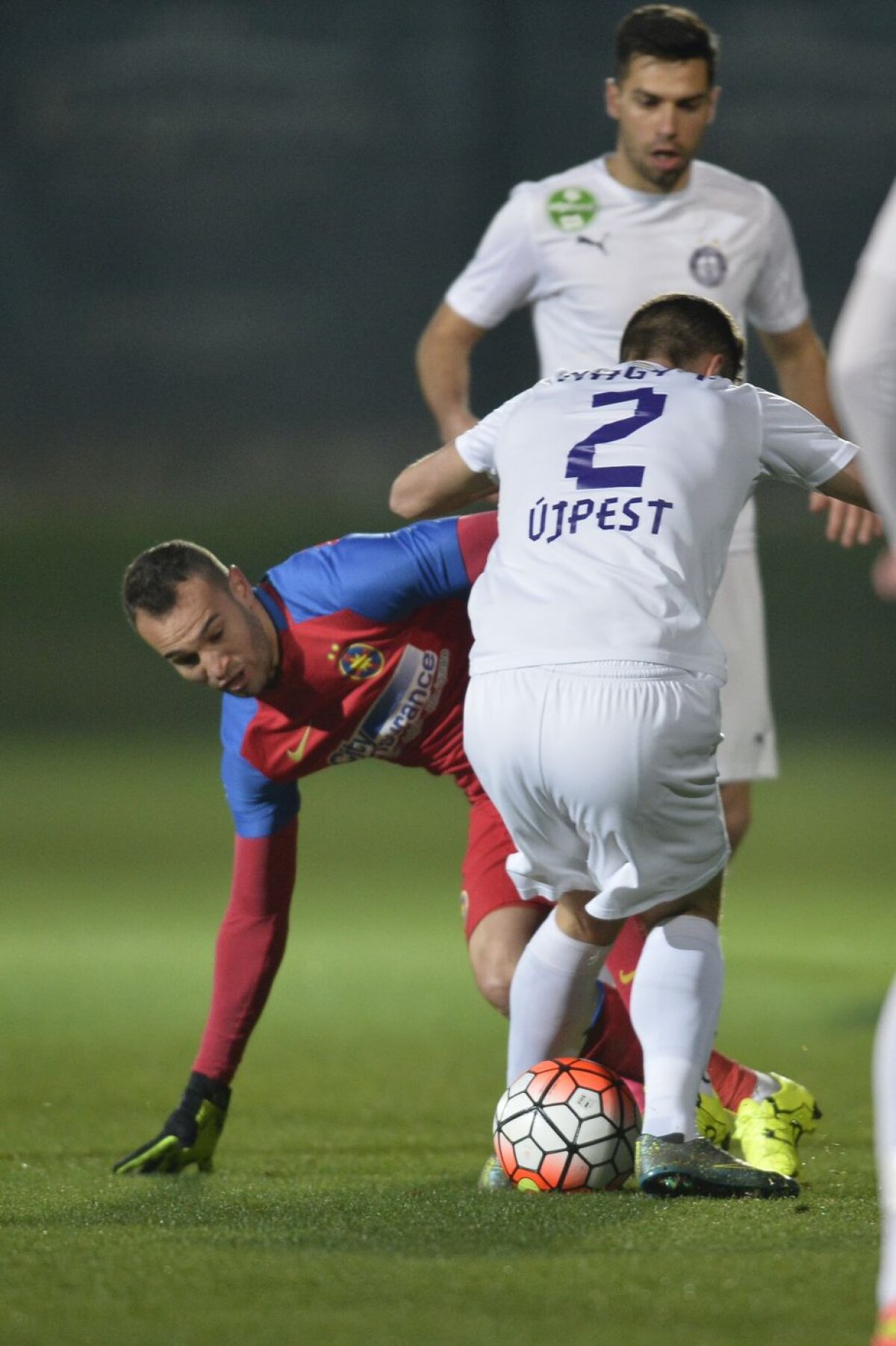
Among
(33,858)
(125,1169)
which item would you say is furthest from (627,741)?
(33,858)

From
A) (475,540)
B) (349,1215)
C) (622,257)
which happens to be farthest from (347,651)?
(622,257)

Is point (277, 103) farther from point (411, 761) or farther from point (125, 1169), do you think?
point (125, 1169)

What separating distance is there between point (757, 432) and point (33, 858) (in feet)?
16.9

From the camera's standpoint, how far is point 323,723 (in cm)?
349

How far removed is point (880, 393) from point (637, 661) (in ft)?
3.05

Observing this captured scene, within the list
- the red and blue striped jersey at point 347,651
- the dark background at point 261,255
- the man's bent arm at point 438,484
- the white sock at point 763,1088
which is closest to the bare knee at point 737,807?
the white sock at point 763,1088

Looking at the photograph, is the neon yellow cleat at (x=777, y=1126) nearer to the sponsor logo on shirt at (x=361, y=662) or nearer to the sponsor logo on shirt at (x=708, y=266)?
the sponsor logo on shirt at (x=361, y=662)

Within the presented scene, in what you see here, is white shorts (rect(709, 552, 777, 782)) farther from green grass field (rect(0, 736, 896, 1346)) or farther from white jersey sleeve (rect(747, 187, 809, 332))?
green grass field (rect(0, 736, 896, 1346))

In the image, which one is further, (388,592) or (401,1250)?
(388,592)

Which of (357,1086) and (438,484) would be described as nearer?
(438,484)

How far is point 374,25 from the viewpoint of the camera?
29.2 feet

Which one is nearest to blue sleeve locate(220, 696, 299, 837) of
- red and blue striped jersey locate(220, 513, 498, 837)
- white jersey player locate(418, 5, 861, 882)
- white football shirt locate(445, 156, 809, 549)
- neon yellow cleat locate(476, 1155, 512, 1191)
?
red and blue striped jersey locate(220, 513, 498, 837)

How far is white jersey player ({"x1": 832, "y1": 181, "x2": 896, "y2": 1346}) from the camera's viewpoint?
72.9 inches

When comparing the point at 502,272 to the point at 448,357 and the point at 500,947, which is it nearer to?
the point at 448,357
